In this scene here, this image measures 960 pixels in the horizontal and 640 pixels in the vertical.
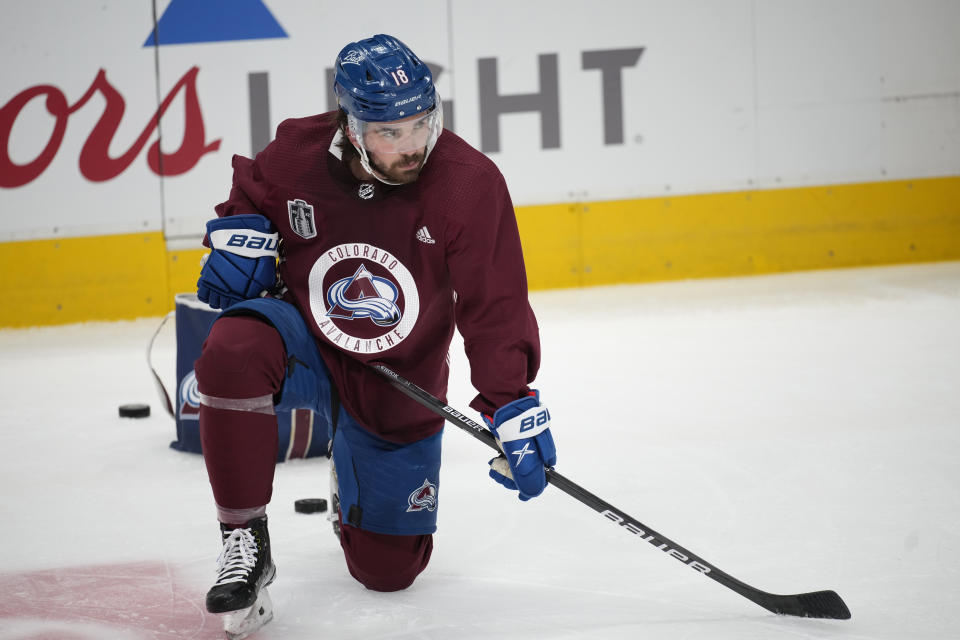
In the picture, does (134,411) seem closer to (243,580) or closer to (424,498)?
(424,498)

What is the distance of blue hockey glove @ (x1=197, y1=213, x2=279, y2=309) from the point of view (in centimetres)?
167

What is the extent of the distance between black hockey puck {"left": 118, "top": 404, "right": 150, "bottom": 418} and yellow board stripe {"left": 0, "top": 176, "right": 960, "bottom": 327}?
189 cm

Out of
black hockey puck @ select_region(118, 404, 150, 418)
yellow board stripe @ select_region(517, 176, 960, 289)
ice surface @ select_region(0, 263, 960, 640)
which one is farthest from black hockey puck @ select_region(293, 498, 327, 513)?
yellow board stripe @ select_region(517, 176, 960, 289)

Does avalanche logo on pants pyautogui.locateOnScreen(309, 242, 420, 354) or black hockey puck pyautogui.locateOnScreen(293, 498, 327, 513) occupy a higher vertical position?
avalanche logo on pants pyautogui.locateOnScreen(309, 242, 420, 354)

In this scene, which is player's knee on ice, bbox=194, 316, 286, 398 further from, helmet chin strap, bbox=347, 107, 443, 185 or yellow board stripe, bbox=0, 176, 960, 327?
yellow board stripe, bbox=0, 176, 960, 327

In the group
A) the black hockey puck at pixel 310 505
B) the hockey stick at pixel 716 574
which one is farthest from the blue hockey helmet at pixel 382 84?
the black hockey puck at pixel 310 505

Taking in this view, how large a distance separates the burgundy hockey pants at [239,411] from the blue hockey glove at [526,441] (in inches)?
12.8

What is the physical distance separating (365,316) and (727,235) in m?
3.69

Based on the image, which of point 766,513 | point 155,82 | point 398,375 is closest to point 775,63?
point 155,82

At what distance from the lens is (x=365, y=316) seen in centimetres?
173

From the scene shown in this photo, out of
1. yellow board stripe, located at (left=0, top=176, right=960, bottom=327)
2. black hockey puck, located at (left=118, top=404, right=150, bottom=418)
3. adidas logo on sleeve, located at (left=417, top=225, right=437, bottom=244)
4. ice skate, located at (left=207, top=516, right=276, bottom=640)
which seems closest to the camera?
ice skate, located at (left=207, top=516, right=276, bottom=640)

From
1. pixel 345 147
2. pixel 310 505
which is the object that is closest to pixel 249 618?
pixel 310 505

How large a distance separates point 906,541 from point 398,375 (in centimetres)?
89

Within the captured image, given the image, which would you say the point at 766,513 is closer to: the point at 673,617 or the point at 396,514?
the point at 673,617
